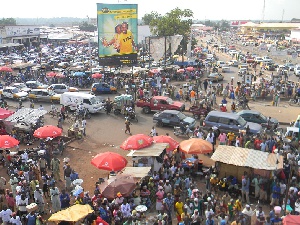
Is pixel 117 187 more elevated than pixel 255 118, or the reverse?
pixel 255 118

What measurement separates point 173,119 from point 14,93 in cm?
1747

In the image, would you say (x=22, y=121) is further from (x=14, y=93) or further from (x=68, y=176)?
(x=14, y=93)

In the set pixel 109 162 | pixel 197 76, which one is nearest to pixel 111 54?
pixel 197 76

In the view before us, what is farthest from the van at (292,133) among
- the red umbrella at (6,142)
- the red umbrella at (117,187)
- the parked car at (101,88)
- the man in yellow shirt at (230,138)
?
the parked car at (101,88)

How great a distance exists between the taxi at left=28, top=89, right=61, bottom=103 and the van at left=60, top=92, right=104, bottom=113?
11.2ft

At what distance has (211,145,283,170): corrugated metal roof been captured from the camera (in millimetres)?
14508

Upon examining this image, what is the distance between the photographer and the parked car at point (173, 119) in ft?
75.7

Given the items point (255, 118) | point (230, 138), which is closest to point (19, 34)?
point (255, 118)

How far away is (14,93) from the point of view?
108 feet

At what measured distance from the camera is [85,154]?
2003 centimetres

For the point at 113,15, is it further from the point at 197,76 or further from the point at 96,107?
the point at 197,76

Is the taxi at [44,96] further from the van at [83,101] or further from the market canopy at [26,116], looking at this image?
the market canopy at [26,116]

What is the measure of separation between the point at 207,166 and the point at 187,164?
5.57 ft

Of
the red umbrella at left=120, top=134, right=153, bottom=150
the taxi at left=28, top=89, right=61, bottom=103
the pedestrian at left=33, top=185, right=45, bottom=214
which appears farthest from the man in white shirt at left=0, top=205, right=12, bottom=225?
the taxi at left=28, top=89, right=61, bottom=103
